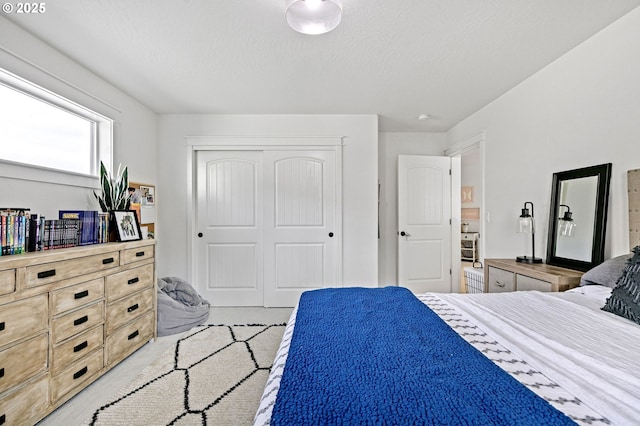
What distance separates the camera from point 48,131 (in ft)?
A: 7.43

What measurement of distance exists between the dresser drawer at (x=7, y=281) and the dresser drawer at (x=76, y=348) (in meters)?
Result: 0.46

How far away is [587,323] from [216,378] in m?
2.17

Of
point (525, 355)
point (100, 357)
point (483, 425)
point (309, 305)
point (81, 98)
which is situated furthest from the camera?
point (81, 98)

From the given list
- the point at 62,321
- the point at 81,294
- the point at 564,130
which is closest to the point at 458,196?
the point at 564,130

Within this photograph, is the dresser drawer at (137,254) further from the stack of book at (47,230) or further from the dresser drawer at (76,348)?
the dresser drawer at (76,348)

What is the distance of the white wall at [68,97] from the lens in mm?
1896

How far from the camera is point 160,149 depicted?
363cm

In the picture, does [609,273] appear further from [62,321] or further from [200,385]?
[62,321]

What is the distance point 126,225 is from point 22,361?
122 centimetres

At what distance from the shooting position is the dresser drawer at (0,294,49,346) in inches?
56.4

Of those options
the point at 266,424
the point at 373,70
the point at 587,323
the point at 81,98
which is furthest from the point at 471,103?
the point at 81,98

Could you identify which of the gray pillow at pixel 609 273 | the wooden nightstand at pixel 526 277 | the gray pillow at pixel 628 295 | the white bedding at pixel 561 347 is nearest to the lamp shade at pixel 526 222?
the wooden nightstand at pixel 526 277

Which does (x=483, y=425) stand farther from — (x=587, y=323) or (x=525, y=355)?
(x=587, y=323)

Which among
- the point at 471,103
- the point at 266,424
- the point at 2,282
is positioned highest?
the point at 471,103
